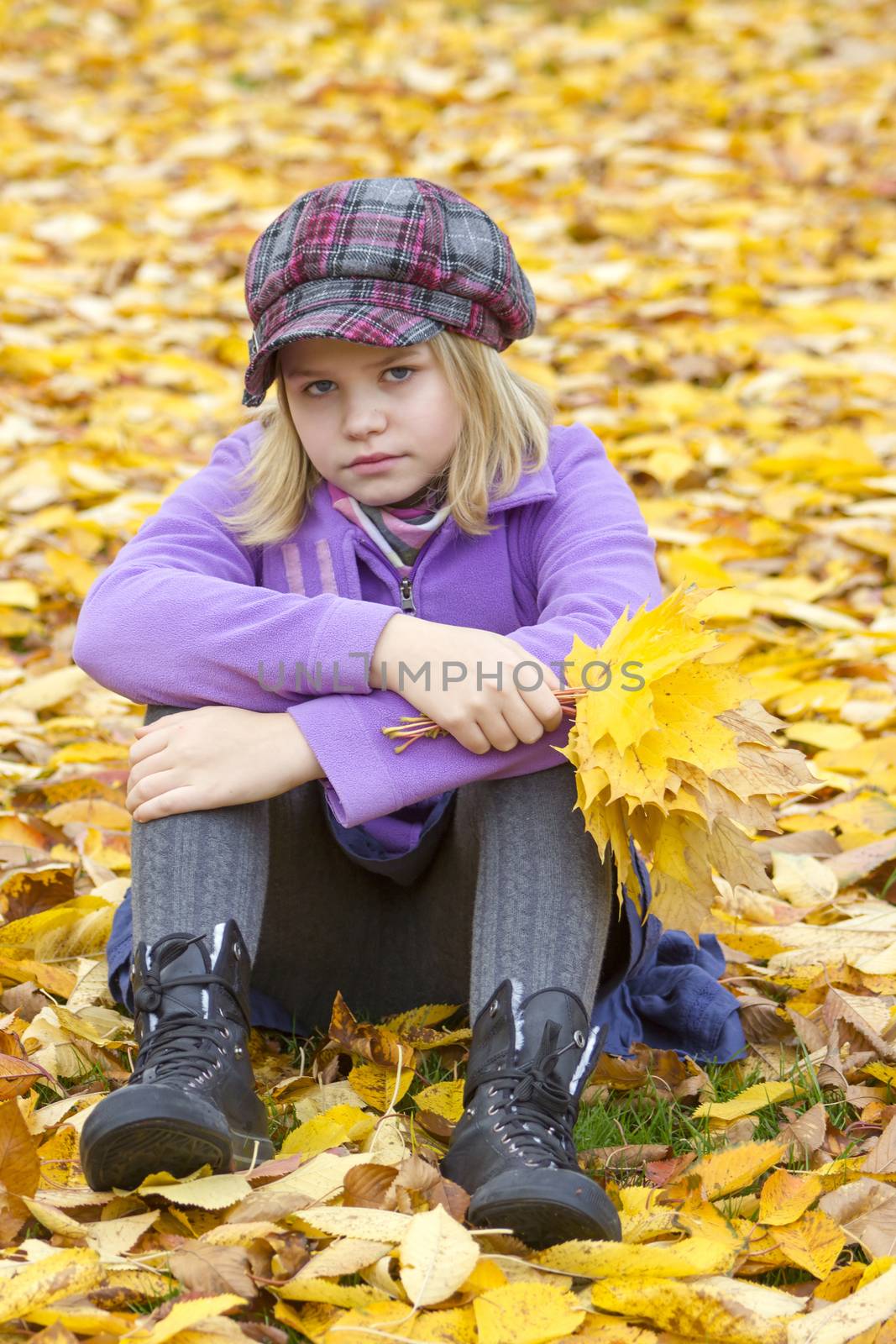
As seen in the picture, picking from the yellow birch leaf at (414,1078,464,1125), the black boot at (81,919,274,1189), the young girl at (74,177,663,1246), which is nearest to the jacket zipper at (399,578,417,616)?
the young girl at (74,177,663,1246)

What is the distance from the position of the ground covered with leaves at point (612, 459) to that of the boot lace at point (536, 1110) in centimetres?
7

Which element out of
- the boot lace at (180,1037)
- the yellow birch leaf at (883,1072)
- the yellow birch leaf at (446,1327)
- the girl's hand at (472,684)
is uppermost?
the girl's hand at (472,684)

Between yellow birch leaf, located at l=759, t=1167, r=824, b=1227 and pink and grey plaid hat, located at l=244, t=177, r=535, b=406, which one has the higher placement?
pink and grey plaid hat, located at l=244, t=177, r=535, b=406

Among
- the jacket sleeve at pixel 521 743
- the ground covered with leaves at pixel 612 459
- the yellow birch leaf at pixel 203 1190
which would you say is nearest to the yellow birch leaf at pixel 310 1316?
the ground covered with leaves at pixel 612 459

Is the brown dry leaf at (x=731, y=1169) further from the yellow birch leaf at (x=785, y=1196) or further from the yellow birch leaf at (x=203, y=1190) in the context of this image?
the yellow birch leaf at (x=203, y=1190)

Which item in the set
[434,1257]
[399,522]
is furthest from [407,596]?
[434,1257]

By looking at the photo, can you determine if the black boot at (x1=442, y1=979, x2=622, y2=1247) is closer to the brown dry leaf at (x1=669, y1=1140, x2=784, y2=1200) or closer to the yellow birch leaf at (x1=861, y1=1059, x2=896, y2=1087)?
the brown dry leaf at (x1=669, y1=1140, x2=784, y2=1200)

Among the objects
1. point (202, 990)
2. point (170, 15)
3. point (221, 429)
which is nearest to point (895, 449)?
point (221, 429)

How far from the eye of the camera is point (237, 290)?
4.76 metres

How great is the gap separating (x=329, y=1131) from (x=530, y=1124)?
22cm

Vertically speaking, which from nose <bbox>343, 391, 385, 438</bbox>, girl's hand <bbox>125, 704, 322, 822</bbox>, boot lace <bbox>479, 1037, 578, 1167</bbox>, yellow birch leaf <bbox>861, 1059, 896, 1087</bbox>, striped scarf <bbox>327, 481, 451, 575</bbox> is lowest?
yellow birch leaf <bbox>861, 1059, 896, 1087</bbox>

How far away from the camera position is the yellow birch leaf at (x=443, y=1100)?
1.57 meters

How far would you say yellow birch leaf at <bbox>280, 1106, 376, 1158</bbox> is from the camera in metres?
1.47

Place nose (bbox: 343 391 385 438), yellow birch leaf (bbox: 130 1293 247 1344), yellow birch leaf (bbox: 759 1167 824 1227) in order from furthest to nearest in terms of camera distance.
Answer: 1. nose (bbox: 343 391 385 438)
2. yellow birch leaf (bbox: 759 1167 824 1227)
3. yellow birch leaf (bbox: 130 1293 247 1344)
